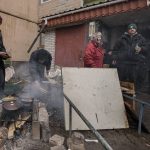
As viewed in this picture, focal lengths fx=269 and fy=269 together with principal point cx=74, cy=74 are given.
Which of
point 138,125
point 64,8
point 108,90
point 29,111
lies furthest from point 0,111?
point 64,8

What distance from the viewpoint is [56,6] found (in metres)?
11.6

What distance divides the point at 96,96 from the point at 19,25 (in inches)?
263

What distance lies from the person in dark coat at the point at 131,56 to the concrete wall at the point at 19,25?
17.6 ft

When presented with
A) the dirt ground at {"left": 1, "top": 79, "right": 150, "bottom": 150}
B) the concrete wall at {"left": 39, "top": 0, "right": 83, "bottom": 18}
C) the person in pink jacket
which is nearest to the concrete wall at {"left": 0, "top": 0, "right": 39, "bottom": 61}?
the concrete wall at {"left": 39, "top": 0, "right": 83, "bottom": 18}

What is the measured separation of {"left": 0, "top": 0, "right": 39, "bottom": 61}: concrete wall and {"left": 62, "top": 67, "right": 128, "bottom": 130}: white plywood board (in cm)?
572

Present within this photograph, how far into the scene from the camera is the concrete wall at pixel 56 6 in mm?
10684

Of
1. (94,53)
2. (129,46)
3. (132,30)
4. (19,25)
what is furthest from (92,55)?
(19,25)

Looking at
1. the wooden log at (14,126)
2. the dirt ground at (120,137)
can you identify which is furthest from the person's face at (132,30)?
the wooden log at (14,126)

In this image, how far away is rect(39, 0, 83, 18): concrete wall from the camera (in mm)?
10684

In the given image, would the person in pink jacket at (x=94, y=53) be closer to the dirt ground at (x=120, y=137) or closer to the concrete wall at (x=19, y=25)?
the dirt ground at (x=120, y=137)

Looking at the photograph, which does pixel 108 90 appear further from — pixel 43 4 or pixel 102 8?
pixel 43 4

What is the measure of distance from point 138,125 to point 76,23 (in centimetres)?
503

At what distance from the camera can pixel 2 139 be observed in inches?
168

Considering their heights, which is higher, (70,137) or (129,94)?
(129,94)
